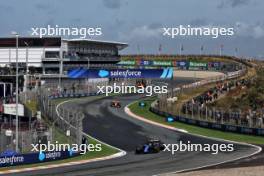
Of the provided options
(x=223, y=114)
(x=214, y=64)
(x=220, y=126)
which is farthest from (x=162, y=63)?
(x=223, y=114)

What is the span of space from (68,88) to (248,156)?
58569 mm

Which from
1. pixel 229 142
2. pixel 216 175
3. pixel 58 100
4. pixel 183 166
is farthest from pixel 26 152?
pixel 58 100

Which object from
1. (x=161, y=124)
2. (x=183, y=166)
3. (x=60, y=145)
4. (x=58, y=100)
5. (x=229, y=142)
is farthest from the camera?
(x=58, y=100)

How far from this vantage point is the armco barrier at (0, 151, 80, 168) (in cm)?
3619

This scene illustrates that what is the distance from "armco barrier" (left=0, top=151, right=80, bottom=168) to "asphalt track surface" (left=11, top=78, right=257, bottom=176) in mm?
2480

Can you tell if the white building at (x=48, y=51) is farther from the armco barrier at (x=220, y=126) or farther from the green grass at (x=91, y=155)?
the green grass at (x=91, y=155)

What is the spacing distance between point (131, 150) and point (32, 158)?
34.8 ft

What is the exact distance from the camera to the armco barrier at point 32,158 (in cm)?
3619

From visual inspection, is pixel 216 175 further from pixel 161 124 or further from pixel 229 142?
pixel 161 124

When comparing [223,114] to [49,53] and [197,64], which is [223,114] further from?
[197,64]

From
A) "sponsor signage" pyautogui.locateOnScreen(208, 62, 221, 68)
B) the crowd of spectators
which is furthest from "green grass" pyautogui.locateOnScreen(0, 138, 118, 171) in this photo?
"sponsor signage" pyautogui.locateOnScreen(208, 62, 221, 68)

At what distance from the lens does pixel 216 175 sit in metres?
31.1

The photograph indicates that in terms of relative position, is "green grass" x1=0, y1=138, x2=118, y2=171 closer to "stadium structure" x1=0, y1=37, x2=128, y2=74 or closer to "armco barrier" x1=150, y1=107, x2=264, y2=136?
"armco barrier" x1=150, y1=107, x2=264, y2=136

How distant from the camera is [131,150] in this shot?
46062mm
